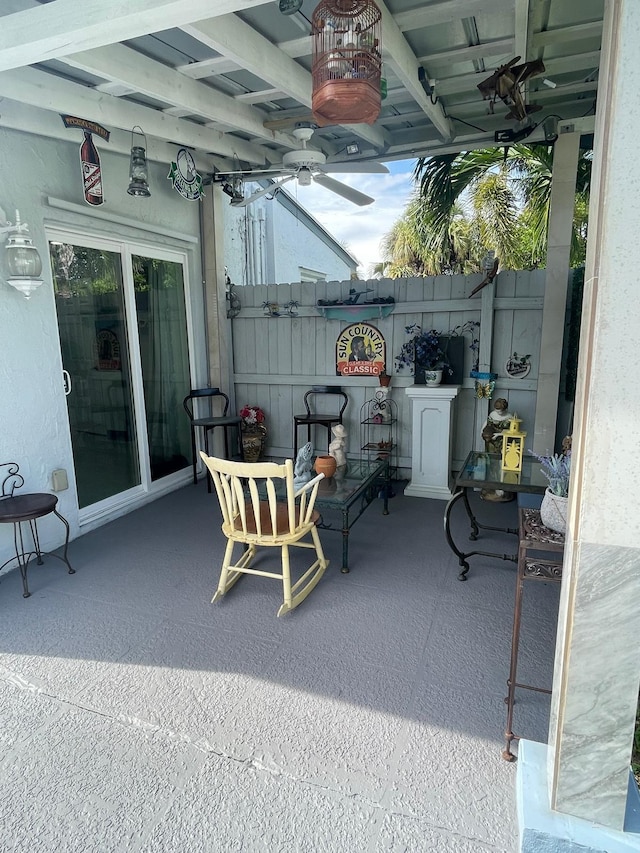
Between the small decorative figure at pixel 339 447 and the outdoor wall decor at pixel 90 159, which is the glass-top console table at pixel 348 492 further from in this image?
the outdoor wall decor at pixel 90 159

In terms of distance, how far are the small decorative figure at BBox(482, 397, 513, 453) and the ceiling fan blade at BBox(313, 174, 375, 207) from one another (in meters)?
1.94

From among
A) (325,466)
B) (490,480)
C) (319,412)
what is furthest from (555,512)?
(319,412)

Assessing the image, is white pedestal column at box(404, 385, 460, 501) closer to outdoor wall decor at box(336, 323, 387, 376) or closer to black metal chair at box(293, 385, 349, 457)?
outdoor wall decor at box(336, 323, 387, 376)

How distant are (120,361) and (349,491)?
6.82ft

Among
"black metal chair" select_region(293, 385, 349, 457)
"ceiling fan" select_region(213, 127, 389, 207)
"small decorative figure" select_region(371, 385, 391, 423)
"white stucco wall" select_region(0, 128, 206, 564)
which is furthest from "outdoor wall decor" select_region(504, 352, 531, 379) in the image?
"white stucco wall" select_region(0, 128, 206, 564)

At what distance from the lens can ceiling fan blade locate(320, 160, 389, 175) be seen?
3.49 m

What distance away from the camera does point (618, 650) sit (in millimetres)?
1214

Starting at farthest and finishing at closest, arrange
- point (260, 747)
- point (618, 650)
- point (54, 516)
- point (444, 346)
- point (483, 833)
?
point (444, 346) < point (54, 516) < point (260, 747) < point (483, 833) < point (618, 650)

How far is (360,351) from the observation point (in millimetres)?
4676

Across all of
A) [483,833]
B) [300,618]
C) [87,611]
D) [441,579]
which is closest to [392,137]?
[441,579]

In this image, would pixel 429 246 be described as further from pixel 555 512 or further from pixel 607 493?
pixel 607 493

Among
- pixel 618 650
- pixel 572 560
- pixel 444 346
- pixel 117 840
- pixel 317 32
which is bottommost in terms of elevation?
pixel 117 840

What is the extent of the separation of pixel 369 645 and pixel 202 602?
0.93 metres

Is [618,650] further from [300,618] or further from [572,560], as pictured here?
[300,618]
